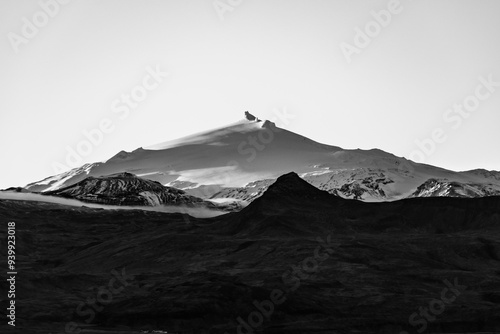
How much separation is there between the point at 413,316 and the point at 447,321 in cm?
737

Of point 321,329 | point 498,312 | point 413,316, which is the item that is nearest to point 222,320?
point 321,329

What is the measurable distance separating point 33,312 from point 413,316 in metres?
68.7

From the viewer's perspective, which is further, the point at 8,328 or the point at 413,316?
the point at 413,316

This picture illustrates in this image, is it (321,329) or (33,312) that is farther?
(33,312)

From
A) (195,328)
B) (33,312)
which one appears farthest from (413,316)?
(33,312)

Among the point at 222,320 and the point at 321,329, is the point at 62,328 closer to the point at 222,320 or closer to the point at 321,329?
the point at 222,320

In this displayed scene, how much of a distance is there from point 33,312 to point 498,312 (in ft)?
277

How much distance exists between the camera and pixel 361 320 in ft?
625

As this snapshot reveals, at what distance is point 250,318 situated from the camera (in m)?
192

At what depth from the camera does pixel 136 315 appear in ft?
641

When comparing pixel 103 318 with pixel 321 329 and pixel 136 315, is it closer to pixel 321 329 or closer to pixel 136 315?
pixel 136 315

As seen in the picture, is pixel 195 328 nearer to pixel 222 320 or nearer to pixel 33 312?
pixel 222 320

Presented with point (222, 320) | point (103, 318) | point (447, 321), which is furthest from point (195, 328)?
point (447, 321)

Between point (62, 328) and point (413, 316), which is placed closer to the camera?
point (62, 328)
